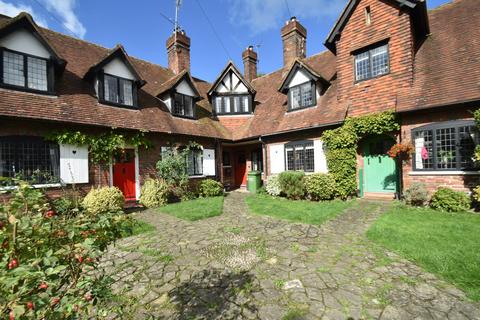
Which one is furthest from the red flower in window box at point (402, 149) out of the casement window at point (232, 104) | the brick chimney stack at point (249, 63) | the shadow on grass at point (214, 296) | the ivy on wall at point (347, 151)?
the brick chimney stack at point (249, 63)

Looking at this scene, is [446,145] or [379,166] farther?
[379,166]

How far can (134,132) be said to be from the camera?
39.4 feet

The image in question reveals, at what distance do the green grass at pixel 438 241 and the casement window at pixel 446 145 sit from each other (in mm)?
2197

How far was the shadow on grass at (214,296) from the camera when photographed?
3.48 m

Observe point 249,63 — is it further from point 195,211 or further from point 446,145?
point 446,145

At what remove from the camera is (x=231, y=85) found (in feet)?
58.6

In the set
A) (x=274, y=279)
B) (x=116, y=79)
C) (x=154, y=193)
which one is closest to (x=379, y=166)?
(x=274, y=279)

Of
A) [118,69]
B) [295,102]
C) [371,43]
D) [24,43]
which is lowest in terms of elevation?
[295,102]

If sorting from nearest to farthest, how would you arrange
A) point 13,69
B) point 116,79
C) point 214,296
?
point 214,296 < point 13,69 < point 116,79

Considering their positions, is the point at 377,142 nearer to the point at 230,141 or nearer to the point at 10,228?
the point at 230,141

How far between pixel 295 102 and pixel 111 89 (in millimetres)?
10239

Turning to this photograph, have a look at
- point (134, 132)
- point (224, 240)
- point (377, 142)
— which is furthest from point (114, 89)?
point (377, 142)

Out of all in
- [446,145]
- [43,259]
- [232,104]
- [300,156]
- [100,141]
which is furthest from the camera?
[232,104]

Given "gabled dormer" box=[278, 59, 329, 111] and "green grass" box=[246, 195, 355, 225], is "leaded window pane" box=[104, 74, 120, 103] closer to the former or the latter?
"green grass" box=[246, 195, 355, 225]
